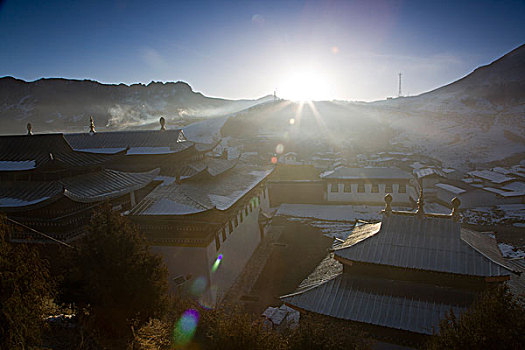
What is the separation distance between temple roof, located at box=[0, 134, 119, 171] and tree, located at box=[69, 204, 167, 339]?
294 inches

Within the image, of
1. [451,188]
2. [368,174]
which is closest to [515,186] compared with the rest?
[451,188]

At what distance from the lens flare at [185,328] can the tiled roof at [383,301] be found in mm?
3193

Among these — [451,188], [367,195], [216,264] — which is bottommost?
[367,195]

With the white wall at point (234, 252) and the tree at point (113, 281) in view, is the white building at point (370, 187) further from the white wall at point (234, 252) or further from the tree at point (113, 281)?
the tree at point (113, 281)

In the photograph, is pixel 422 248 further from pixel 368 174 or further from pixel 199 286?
pixel 368 174

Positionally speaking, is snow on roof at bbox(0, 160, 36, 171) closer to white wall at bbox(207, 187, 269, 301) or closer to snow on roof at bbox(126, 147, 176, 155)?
snow on roof at bbox(126, 147, 176, 155)

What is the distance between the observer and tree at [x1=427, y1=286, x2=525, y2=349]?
19.1ft

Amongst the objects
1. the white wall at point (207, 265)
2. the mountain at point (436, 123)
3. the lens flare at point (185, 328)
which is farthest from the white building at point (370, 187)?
the mountain at point (436, 123)

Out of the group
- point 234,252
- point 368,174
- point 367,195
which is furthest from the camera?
point 368,174

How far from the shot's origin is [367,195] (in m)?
35.2

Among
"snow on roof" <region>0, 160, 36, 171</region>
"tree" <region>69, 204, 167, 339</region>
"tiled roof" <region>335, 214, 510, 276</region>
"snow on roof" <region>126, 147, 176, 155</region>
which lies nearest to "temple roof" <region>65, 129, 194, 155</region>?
"snow on roof" <region>126, 147, 176, 155</region>

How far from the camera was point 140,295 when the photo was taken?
9.13 meters

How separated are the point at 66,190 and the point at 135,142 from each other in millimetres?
11399

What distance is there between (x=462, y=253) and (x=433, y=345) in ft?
13.6
